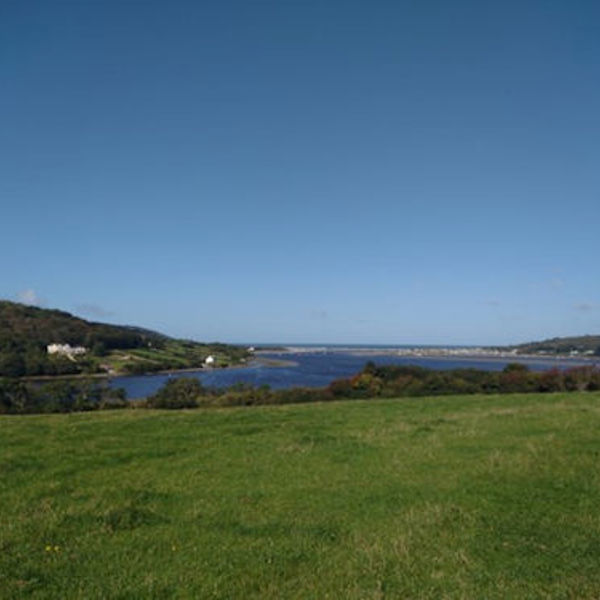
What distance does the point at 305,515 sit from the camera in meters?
8.59

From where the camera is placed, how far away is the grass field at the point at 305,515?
6.27 metres

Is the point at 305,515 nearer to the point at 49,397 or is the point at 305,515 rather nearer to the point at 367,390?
the point at 367,390

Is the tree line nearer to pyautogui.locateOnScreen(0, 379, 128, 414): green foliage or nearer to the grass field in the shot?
pyautogui.locateOnScreen(0, 379, 128, 414): green foliage

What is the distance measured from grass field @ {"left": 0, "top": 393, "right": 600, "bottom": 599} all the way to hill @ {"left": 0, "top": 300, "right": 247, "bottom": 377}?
86.6m

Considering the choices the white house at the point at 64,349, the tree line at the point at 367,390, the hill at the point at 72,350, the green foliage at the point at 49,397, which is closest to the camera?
the tree line at the point at 367,390

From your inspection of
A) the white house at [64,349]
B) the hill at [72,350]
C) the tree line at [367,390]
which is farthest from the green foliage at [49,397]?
the white house at [64,349]

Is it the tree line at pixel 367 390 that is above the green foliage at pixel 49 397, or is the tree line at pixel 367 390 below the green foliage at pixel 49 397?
above

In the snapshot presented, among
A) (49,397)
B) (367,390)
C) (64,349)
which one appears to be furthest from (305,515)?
(64,349)

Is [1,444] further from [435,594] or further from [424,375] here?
[424,375]

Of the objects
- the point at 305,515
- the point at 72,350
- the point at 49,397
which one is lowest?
the point at 49,397

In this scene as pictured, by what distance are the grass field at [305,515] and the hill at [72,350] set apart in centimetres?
8662

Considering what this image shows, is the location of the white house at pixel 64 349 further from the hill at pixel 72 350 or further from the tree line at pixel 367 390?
the tree line at pixel 367 390

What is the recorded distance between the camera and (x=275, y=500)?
9.43m

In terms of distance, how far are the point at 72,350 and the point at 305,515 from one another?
115469mm
